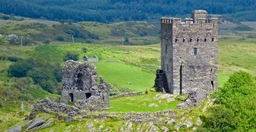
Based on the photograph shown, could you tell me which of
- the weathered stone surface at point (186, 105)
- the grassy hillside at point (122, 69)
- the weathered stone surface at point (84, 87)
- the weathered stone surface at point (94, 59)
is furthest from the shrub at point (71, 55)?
the weathered stone surface at point (186, 105)

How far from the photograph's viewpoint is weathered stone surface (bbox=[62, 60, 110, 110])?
50219 millimetres

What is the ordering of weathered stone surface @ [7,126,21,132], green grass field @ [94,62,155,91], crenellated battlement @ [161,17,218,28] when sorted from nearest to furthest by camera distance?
1. weathered stone surface @ [7,126,21,132]
2. crenellated battlement @ [161,17,218,28]
3. green grass field @ [94,62,155,91]

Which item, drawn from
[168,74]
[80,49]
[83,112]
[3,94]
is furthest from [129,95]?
[80,49]

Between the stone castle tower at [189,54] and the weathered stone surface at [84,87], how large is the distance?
6582 millimetres

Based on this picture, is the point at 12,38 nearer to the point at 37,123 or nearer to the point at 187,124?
the point at 37,123

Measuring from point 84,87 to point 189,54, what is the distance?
28.5 ft

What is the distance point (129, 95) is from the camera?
5759 cm

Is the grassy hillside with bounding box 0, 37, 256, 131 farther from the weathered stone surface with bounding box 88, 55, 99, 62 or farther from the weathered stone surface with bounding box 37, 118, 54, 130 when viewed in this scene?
the weathered stone surface with bounding box 88, 55, 99, 62

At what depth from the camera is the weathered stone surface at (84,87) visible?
50219 mm

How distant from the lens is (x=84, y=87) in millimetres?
52125

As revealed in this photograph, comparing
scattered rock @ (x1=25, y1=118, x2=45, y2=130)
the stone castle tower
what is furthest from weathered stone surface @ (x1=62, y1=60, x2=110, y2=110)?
the stone castle tower

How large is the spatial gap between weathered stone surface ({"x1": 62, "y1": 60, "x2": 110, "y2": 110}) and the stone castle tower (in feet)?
21.6

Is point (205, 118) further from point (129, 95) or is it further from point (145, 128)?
point (129, 95)

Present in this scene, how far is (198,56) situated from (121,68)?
5922cm
